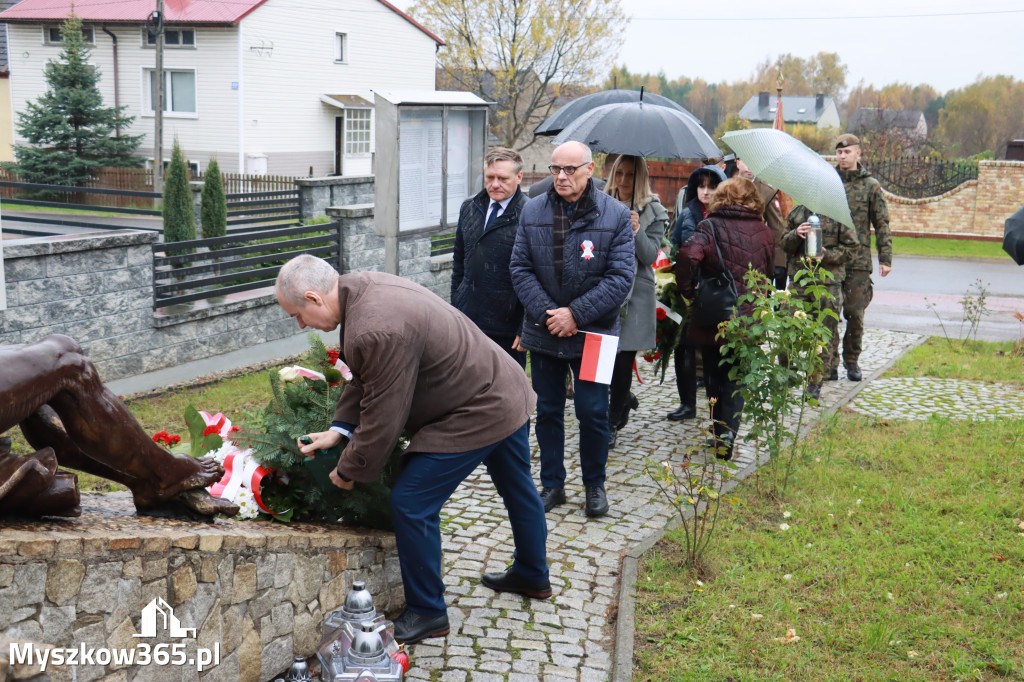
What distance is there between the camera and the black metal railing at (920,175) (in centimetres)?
3016

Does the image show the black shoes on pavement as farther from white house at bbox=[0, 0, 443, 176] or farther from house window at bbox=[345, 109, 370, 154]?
house window at bbox=[345, 109, 370, 154]

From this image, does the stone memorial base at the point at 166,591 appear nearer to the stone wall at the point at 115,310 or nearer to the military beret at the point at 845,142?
the stone wall at the point at 115,310

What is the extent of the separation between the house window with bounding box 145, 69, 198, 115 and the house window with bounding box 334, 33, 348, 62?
5.90 metres

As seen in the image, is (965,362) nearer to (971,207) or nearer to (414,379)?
(414,379)

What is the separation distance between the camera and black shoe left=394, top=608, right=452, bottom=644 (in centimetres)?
410

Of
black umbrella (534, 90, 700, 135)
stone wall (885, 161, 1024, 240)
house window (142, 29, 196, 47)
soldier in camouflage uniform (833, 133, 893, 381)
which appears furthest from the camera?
house window (142, 29, 196, 47)

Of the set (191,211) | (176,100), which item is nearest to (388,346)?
(191,211)

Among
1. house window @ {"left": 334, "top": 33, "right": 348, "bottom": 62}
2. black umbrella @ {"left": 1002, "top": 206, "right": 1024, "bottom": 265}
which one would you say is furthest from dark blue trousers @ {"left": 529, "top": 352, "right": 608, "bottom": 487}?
house window @ {"left": 334, "top": 33, "right": 348, "bottom": 62}

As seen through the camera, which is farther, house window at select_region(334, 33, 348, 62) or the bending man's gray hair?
house window at select_region(334, 33, 348, 62)

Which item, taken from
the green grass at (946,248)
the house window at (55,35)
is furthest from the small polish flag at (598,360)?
the house window at (55,35)

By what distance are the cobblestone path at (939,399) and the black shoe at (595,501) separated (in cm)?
348

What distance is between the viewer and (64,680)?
9.66ft

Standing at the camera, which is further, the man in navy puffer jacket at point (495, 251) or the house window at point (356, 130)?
the house window at point (356, 130)

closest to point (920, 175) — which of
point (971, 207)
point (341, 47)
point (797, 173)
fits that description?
point (971, 207)
